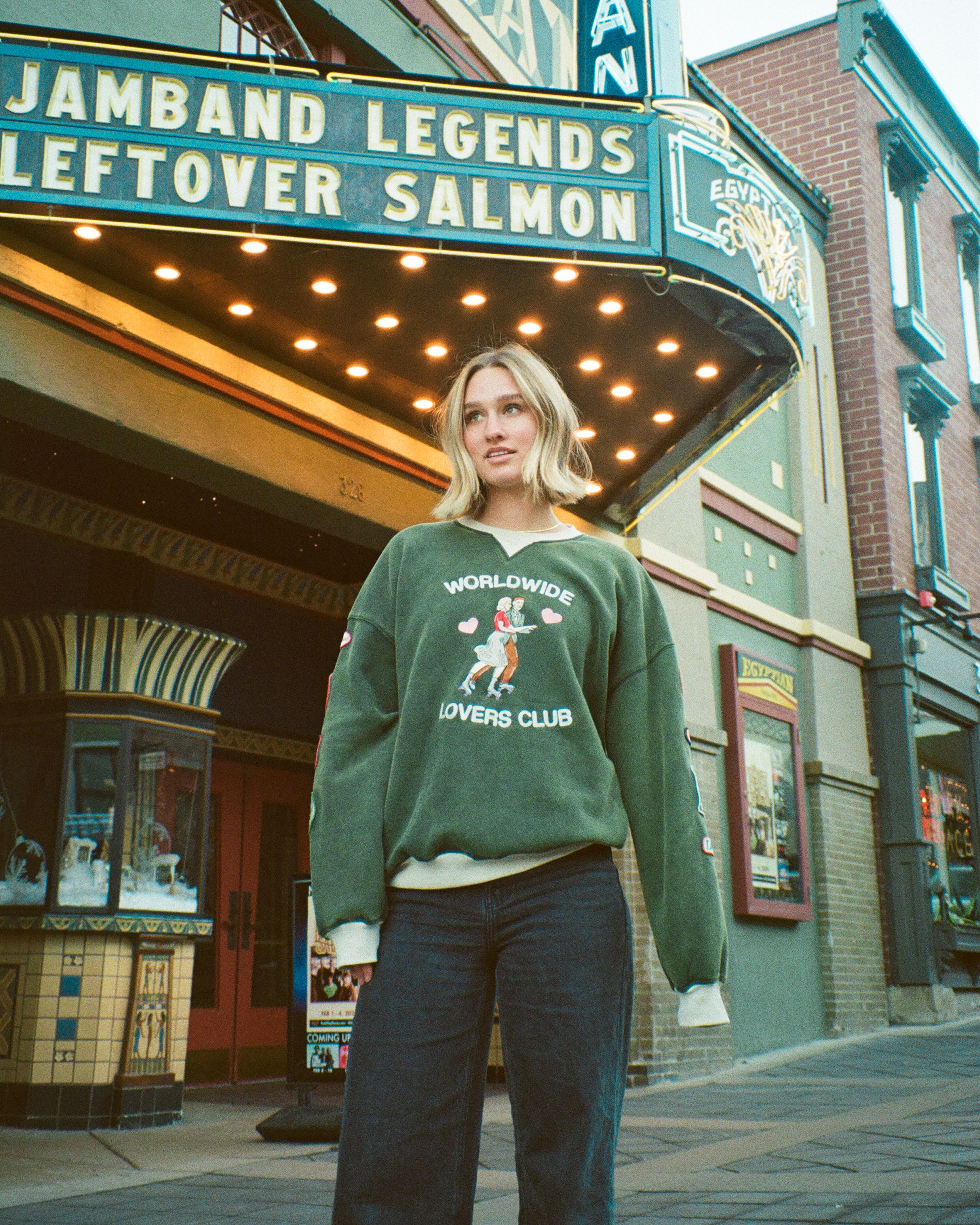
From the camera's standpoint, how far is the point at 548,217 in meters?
6.20

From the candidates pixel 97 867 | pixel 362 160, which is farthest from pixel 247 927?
pixel 362 160

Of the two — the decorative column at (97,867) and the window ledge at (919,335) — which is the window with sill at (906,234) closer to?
the window ledge at (919,335)

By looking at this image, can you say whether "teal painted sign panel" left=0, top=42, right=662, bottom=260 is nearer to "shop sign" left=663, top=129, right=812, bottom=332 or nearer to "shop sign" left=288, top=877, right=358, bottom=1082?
"shop sign" left=663, top=129, right=812, bottom=332

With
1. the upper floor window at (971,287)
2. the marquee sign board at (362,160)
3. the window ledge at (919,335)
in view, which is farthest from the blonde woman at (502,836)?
the upper floor window at (971,287)

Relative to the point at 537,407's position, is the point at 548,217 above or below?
above

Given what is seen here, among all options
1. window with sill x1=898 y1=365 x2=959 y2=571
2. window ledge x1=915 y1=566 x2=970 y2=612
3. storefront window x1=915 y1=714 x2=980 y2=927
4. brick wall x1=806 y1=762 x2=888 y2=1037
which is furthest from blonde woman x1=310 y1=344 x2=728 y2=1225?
window with sill x1=898 y1=365 x2=959 y2=571

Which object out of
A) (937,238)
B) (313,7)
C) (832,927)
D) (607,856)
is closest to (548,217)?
(313,7)

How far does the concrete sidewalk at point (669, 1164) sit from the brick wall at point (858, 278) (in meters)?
7.05

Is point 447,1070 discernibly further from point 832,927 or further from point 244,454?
point 832,927

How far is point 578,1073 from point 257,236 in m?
4.73

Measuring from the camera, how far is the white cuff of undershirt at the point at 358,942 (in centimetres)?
202

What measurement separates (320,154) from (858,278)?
1014cm

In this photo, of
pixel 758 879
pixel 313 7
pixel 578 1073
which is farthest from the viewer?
pixel 758 879

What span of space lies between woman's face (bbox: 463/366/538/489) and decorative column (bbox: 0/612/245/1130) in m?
5.45
